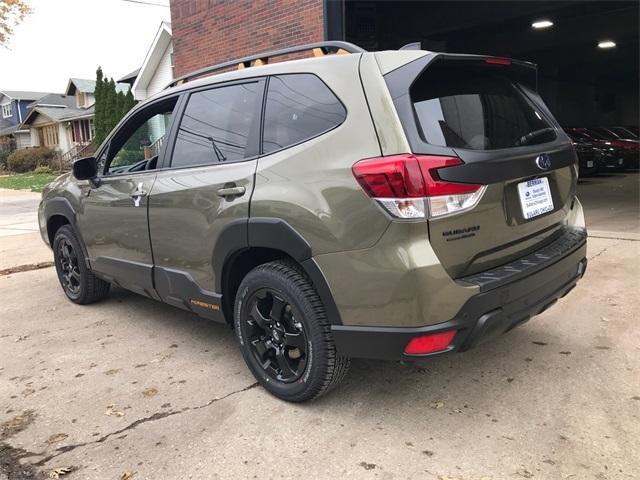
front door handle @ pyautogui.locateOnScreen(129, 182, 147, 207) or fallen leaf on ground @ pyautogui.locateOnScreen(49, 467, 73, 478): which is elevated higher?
front door handle @ pyautogui.locateOnScreen(129, 182, 147, 207)

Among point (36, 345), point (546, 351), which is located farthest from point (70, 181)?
point (546, 351)

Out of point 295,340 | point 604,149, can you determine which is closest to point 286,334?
point 295,340

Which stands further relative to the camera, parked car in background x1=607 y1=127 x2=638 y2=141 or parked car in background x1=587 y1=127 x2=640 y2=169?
parked car in background x1=607 y1=127 x2=638 y2=141

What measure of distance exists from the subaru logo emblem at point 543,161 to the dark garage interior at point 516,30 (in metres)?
6.44

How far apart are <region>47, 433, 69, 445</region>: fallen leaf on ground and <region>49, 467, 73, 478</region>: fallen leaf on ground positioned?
0.27m

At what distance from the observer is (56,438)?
281cm

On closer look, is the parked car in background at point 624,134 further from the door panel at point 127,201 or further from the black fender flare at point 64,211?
the black fender flare at point 64,211

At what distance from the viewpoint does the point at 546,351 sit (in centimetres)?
361

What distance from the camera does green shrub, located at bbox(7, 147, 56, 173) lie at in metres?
35.9

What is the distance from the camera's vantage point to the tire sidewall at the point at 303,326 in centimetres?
275

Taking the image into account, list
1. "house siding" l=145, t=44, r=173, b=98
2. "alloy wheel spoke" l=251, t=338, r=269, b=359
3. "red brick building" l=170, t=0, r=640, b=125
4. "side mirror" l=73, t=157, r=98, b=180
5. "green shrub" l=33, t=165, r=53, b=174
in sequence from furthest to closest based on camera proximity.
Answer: "green shrub" l=33, t=165, r=53, b=174
"house siding" l=145, t=44, r=173, b=98
"red brick building" l=170, t=0, r=640, b=125
"side mirror" l=73, t=157, r=98, b=180
"alloy wheel spoke" l=251, t=338, r=269, b=359

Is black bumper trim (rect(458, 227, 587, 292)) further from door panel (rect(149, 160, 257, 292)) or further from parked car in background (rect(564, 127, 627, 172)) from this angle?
parked car in background (rect(564, 127, 627, 172))

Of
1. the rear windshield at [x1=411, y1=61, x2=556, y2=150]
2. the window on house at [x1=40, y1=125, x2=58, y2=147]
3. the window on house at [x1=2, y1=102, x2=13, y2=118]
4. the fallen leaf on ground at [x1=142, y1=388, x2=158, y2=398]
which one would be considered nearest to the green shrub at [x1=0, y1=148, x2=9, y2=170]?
the window on house at [x1=40, y1=125, x2=58, y2=147]

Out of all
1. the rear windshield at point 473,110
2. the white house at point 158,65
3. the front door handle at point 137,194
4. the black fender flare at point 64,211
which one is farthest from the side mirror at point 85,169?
the white house at point 158,65
